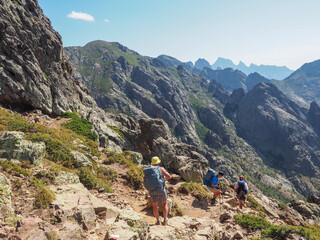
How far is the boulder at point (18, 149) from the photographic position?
9051 millimetres

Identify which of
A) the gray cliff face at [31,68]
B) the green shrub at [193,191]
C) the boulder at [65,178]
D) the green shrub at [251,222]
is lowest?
the green shrub at [193,191]

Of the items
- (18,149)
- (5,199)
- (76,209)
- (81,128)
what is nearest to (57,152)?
(18,149)

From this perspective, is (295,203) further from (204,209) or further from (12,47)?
(12,47)

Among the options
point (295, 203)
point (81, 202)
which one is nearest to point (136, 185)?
point (81, 202)

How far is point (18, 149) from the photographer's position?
9.32 metres

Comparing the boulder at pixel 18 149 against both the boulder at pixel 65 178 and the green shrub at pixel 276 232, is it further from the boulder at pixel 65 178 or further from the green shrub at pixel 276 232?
the green shrub at pixel 276 232

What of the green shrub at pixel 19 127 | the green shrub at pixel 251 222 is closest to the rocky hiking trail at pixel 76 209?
the green shrub at pixel 251 222

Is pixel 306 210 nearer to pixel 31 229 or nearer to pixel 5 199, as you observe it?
pixel 31 229

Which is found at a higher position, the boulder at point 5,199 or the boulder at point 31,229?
the boulder at point 5,199

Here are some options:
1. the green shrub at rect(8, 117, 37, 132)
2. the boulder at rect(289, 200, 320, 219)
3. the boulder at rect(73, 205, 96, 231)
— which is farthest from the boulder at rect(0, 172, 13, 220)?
the boulder at rect(289, 200, 320, 219)

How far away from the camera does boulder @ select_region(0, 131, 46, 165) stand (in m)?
9.05

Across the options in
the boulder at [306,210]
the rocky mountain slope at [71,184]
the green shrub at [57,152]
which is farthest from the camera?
the boulder at [306,210]

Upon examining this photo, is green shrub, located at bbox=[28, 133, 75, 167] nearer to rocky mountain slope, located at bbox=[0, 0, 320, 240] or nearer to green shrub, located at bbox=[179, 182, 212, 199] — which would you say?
rocky mountain slope, located at bbox=[0, 0, 320, 240]

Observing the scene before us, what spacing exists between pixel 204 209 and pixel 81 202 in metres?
9.74
